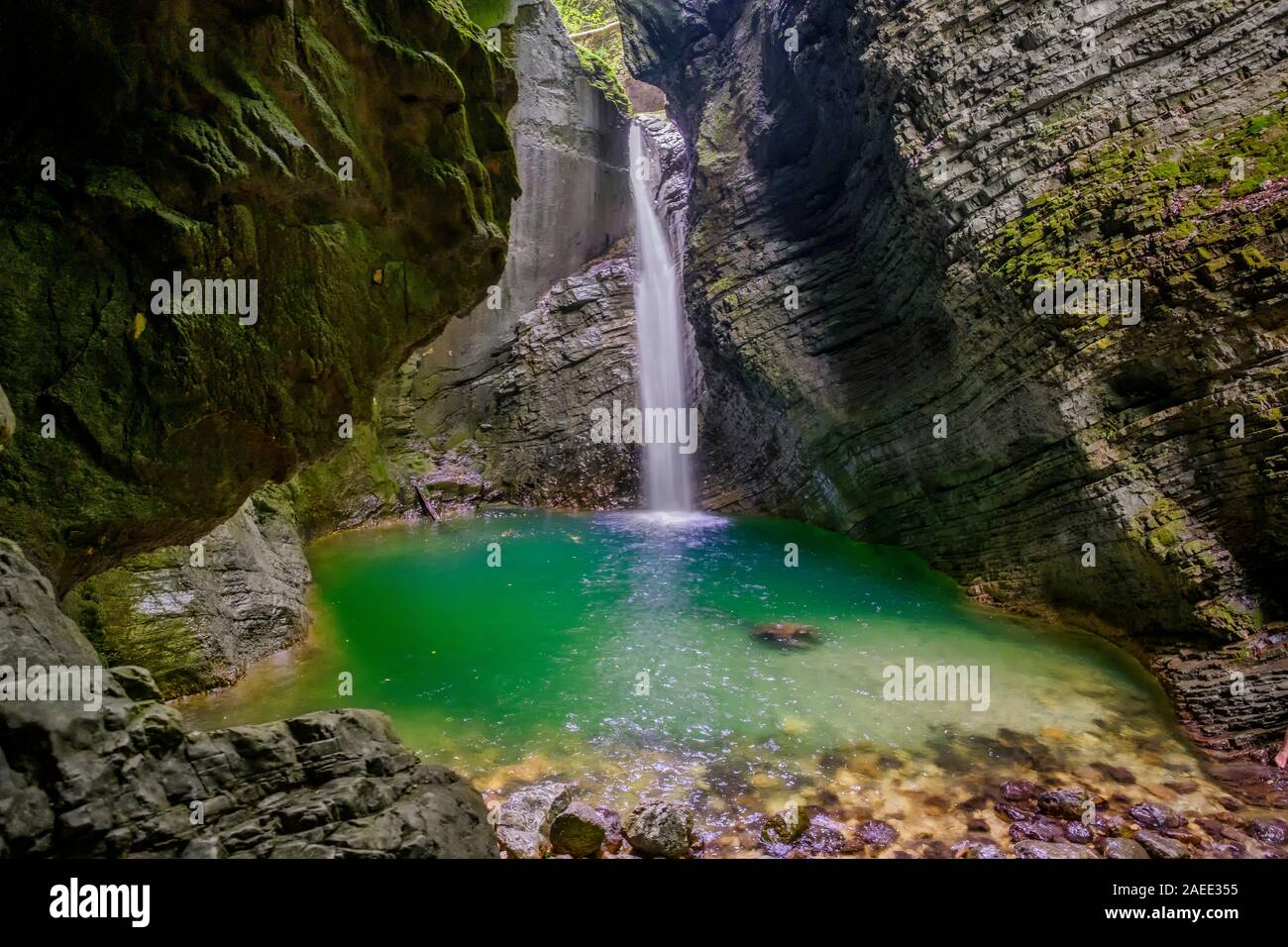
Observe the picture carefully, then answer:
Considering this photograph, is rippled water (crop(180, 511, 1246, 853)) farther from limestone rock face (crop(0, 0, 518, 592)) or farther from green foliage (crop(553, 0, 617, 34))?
green foliage (crop(553, 0, 617, 34))

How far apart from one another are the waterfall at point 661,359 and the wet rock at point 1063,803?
55.8 feet

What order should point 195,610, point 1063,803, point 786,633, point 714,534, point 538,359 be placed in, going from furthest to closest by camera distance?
1. point 538,359
2. point 714,534
3. point 786,633
4. point 195,610
5. point 1063,803

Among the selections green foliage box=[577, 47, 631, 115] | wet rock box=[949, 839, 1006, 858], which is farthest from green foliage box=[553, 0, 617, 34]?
wet rock box=[949, 839, 1006, 858]

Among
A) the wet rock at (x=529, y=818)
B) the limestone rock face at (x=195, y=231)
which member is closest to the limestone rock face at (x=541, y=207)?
the limestone rock face at (x=195, y=231)

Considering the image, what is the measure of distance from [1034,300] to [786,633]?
627 cm

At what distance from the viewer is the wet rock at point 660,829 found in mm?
4945

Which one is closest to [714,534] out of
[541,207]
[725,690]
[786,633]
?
[786,633]

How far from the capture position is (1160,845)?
507 centimetres

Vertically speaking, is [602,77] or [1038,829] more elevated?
[602,77]

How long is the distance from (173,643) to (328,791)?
536 centimetres

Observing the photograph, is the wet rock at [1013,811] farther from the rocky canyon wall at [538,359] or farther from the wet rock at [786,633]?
the rocky canyon wall at [538,359]

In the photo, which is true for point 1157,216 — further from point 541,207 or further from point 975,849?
point 541,207

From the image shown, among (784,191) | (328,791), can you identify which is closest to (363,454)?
(784,191)
